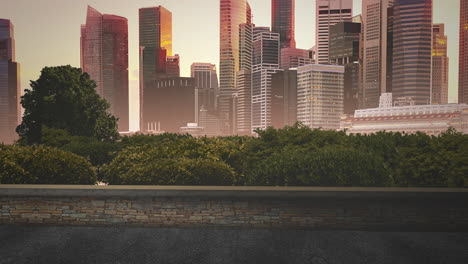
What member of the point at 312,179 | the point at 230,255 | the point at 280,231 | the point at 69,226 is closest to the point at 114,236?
the point at 69,226

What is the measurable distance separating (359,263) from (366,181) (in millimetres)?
3095

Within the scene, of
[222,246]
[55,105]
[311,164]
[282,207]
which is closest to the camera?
[222,246]

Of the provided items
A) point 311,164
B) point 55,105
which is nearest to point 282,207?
point 311,164

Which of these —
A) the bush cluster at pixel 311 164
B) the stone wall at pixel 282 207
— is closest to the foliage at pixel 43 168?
the bush cluster at pixel 311 164

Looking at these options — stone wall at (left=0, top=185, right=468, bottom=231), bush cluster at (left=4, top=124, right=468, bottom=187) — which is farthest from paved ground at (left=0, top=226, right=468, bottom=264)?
bush cluster at (left=4, top=124, right=468, bottom=187)

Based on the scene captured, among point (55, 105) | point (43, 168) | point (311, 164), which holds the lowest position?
point (43, 168)

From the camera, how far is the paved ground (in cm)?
777

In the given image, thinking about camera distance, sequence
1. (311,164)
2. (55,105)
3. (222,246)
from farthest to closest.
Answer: (55,105)
(311,164)
(222,246)

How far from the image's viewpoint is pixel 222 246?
8242 mm

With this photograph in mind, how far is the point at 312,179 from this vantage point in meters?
10.1

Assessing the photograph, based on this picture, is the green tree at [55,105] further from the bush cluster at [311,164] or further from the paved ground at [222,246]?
the paved ground at [222,246]

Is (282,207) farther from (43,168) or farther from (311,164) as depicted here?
(43,168)

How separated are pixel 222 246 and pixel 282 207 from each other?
185 centimetres

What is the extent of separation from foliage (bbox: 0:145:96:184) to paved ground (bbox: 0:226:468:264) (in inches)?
69.9
